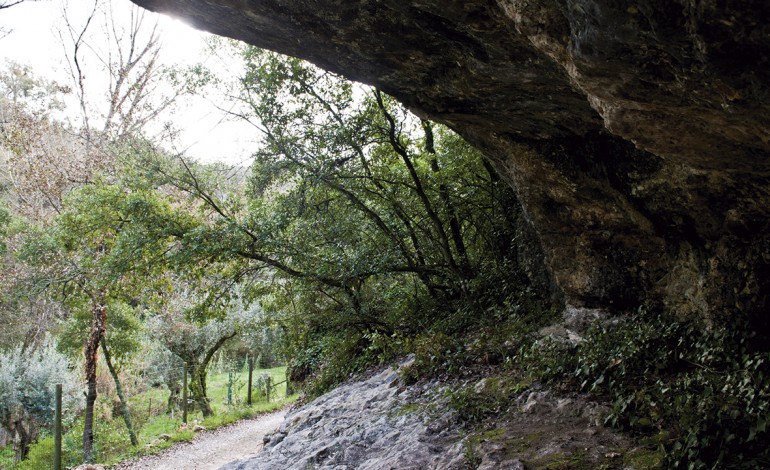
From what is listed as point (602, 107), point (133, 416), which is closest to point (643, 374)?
point (602, 107)

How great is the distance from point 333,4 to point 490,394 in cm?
417

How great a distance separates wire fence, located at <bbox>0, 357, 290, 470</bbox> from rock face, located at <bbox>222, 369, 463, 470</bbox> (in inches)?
231

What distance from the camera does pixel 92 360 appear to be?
496 inches

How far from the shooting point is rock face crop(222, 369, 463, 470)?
4887 millimetres

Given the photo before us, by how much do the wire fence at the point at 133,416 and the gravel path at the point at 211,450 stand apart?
75cm

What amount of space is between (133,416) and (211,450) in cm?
587

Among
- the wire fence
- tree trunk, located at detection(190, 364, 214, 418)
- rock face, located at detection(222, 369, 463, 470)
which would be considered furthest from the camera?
tree trunk, located at detection(190, 364, 214, 418)

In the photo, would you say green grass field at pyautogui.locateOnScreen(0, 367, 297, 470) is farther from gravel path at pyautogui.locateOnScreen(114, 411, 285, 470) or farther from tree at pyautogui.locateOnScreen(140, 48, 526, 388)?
tree at pyautogui.locateOnScreen(140, 48, 526, 388)

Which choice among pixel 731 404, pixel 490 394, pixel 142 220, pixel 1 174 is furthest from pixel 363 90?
pixel 1 174

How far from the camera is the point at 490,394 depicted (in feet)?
18.4

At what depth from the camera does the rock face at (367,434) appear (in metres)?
4.89

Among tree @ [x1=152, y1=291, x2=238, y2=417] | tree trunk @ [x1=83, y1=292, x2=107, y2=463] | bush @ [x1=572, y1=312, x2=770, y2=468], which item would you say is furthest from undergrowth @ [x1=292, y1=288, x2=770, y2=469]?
tree @ [x1=152, y1=291, x2=238, y2=417]

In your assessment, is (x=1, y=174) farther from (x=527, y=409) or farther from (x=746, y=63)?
(x=746, y=63)

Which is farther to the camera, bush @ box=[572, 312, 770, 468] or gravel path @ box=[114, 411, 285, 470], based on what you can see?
gravel path @ box=[114, 411, 285, 470]
